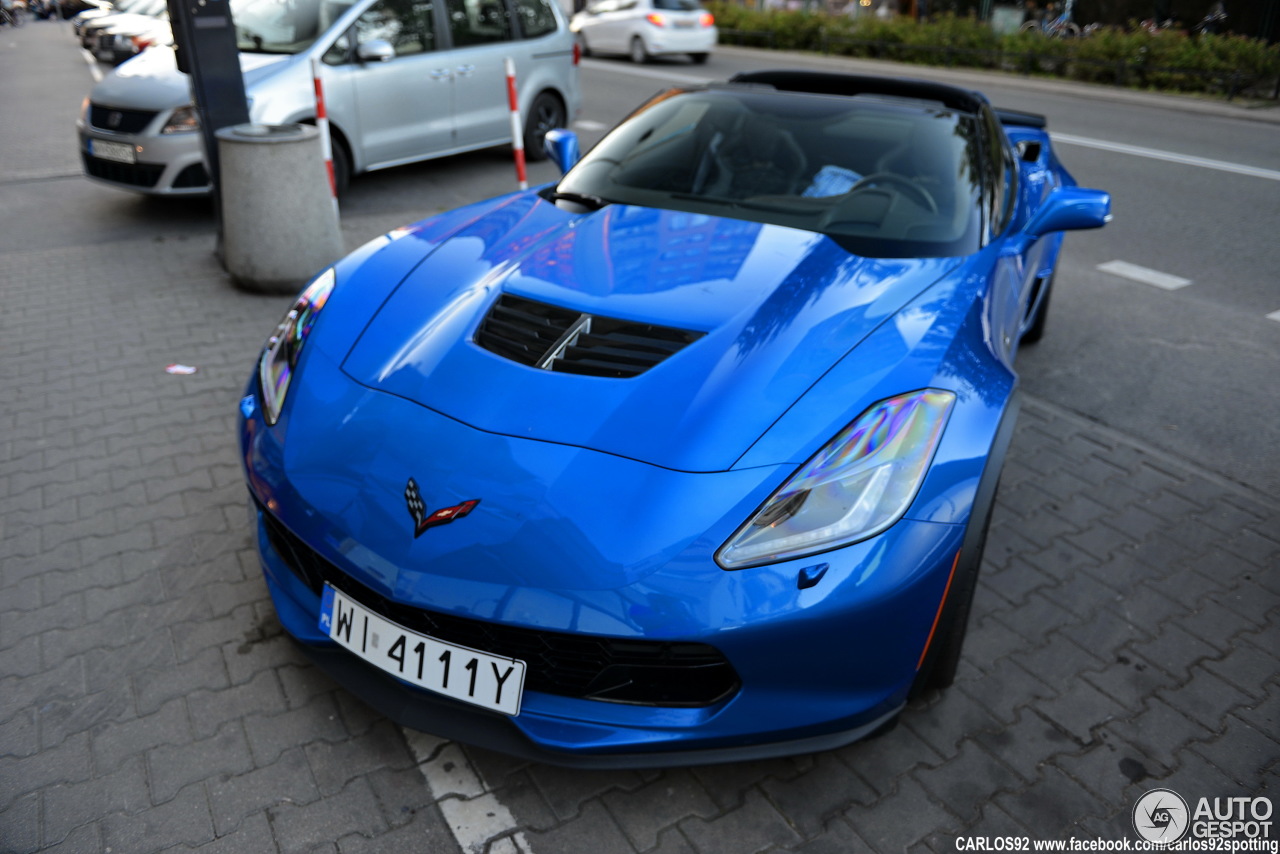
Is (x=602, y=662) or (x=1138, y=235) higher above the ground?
(x=602, y=662)

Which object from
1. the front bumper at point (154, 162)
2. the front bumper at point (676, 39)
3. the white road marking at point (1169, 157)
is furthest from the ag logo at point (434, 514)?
the front bumper at point (676, 39)

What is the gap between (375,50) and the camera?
6.54 metres

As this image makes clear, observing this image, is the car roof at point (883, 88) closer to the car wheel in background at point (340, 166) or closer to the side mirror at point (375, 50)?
the side mirror at point (375, 50)

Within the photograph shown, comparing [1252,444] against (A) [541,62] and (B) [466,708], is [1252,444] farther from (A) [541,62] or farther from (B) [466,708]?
(A) [541,62]

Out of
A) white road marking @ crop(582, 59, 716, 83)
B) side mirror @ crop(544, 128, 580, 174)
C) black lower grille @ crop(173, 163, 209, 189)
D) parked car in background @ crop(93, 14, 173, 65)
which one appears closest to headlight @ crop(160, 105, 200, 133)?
black lower grille @ crop(173, 163, 209, 189)

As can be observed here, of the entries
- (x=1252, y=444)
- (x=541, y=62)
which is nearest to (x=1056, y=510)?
(x=1252, y=444)

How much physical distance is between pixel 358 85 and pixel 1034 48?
13805 mm

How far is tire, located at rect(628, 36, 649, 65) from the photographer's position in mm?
18219

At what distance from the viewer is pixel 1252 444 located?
393cm

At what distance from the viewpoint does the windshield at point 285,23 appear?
22.6 feet

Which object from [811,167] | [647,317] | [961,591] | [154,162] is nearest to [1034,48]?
[154,162]

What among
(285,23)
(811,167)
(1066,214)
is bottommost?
(1066,214)

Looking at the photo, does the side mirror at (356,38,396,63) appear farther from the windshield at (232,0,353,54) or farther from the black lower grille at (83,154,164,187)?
the black lower grille at (83,154,164,187)

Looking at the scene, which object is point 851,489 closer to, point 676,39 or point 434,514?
point 434,514
